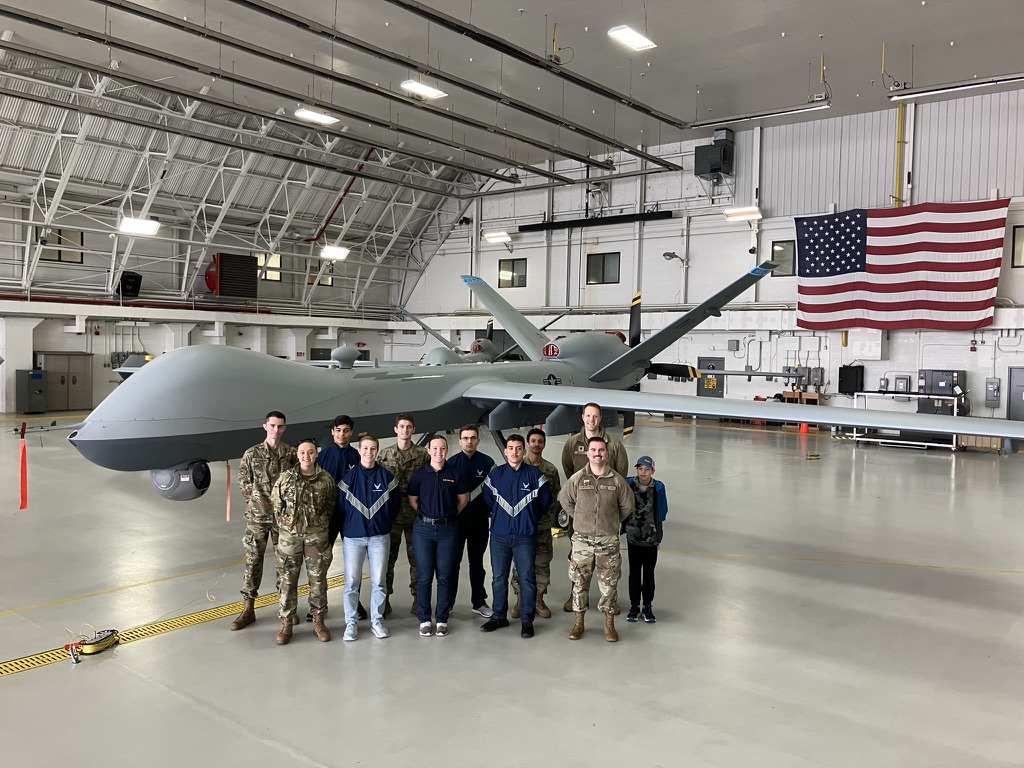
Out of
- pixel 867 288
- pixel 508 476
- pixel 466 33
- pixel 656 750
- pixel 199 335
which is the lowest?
pixel 656 750

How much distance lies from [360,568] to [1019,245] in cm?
2157

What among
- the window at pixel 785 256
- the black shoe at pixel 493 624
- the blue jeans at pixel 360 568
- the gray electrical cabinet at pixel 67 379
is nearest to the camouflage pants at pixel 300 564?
the blue jeans at pixel 360 568

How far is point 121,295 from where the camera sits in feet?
78.7

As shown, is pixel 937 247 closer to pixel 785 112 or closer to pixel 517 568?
pixel 785 112

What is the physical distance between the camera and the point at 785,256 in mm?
23859

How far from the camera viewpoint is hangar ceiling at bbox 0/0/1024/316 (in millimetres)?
15430

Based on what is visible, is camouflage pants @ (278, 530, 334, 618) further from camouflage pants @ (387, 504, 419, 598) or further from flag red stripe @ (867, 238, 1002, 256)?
flag red stripe @ (867, 238, 1002, 256)

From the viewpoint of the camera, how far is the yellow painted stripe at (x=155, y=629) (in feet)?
17.2

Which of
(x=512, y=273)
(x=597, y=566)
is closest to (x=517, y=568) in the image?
(x=597, y=566)

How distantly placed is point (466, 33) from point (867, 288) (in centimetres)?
1482

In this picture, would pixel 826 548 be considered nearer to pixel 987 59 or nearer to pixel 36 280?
pixel 987 59

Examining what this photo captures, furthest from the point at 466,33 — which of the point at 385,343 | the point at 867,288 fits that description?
the point at 385,343

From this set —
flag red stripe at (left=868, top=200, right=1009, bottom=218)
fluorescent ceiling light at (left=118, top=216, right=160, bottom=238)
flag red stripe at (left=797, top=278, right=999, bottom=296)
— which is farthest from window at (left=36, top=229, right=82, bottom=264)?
flag red stripe at (left=868, top=200, right=1009, bottom=218)

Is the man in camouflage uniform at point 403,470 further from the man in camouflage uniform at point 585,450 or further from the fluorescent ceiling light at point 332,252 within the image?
Answer: the fluorescent ceiling light at point 332,252
